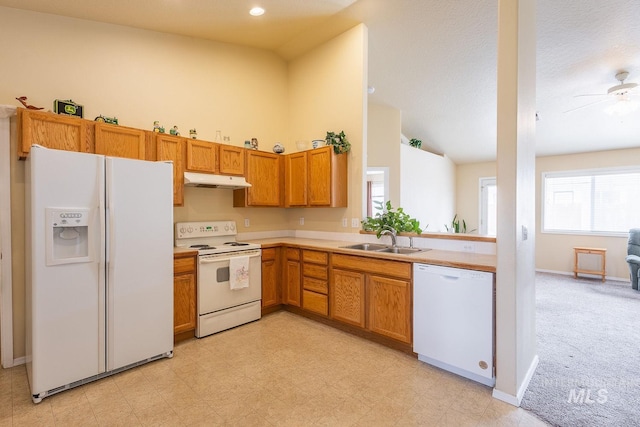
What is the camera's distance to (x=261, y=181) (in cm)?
414

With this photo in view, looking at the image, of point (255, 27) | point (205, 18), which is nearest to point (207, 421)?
point (205, 18)

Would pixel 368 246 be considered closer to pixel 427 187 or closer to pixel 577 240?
pixel 427 187

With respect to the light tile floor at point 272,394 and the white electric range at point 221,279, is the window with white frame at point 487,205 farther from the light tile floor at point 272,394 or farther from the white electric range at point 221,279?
the white electric range at point 221,279

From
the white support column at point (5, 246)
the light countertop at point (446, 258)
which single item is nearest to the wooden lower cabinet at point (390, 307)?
the light countertop at point (446, 258)

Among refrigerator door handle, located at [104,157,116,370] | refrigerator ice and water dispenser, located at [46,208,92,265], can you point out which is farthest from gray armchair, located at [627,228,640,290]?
refrigerator ice and water dispenser, located at [46,208,92,265]

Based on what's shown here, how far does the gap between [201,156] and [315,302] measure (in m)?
2.16

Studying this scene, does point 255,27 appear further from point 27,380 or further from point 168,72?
point 27,380

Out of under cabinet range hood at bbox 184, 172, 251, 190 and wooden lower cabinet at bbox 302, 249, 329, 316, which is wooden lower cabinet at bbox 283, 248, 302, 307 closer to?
wooden lower cabinet at bbox 302, 249, 329, 316

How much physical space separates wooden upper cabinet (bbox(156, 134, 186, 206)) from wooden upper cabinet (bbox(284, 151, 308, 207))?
56.5 inches

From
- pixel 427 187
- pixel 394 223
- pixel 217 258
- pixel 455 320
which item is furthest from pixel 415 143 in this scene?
pixel 217 258

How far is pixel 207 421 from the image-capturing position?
6.28ft

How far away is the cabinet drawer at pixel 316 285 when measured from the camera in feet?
11.3

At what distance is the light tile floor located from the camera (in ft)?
6.35

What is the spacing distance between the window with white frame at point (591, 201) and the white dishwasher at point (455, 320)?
569cm
